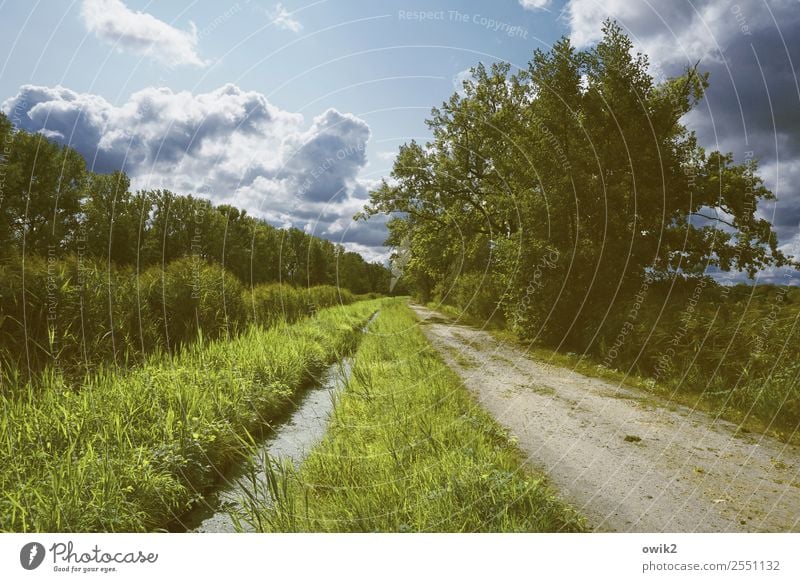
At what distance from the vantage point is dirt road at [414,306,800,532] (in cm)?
357

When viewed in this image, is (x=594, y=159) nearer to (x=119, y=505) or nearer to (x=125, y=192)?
(x=119, y=505)

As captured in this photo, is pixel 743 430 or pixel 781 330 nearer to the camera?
pixel 743 430

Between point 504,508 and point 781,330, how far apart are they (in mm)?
7072

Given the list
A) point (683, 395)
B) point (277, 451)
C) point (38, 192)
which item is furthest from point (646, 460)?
point (38, 192)

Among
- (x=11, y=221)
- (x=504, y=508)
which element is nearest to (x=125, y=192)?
(x=11, y=221)

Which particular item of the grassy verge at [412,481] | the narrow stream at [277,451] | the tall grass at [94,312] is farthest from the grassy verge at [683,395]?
the tall grass at [94,312]

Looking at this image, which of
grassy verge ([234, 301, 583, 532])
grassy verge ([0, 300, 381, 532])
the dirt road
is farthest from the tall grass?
the dirt road

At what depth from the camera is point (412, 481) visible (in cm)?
377

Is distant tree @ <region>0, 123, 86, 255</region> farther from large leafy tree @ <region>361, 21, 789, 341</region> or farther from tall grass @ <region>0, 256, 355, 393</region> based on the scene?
large leafy tree @ <region>361, 21, 789, 341</region>

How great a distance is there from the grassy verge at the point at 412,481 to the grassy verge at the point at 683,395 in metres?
3.85

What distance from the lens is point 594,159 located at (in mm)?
11469

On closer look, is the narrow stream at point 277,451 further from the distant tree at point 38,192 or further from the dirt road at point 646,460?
the distant tree at point 38,192
